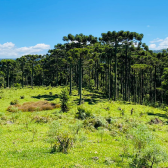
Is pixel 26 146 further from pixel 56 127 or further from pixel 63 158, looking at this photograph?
pixel 63 158

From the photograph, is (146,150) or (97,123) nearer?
(146,150)

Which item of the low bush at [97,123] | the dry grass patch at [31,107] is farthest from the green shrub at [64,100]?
the low bush at [97,123]

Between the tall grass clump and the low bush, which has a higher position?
the tall grass clump

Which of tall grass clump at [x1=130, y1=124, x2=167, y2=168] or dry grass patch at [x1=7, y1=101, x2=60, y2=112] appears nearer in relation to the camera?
tall grass clump at [x1=130, y1=124, x2=167, y2=168]

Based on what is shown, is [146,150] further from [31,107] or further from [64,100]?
[31,107]

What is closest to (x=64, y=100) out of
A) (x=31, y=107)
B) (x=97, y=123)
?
(x=31, y=107)

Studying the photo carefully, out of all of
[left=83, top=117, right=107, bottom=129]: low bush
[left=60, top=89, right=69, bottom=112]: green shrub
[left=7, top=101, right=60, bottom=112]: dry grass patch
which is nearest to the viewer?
[left=83, top=117, right=107, bottom=129]: low bush

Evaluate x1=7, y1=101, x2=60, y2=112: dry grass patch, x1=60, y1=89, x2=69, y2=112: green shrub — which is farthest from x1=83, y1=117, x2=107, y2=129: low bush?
x1=7, y1=101, x2=60, y2=112: dry grass patch

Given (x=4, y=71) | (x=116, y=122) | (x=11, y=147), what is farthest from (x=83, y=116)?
(x=4, y=71)

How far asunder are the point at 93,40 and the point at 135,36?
51.7ft

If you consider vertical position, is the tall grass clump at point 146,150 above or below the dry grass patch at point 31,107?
above

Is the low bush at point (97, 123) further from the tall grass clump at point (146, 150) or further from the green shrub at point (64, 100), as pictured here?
the tall grass clump at point (146, 150)

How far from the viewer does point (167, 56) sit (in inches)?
2184

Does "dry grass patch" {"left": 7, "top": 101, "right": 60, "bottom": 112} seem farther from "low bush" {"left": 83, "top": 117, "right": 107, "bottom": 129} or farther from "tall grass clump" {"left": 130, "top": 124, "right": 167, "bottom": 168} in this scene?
"tall grass clump" {"left": 130, "top": 124, "right": 167, "bottom": 168}
